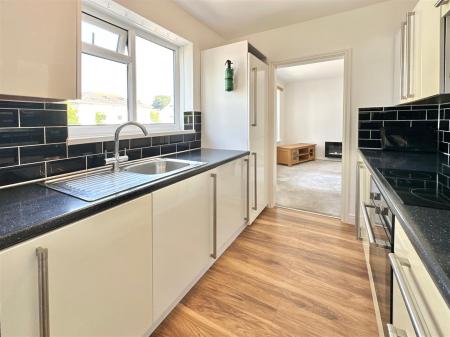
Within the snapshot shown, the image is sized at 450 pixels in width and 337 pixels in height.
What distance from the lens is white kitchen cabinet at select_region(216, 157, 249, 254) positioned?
1948mm

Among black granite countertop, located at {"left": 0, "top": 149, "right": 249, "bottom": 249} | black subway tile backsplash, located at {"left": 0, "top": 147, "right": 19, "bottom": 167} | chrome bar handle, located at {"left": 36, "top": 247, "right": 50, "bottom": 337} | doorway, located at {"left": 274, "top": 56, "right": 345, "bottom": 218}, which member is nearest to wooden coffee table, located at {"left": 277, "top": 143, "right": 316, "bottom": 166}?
doorway, located at {"left": 274, "top": 56, "right": 345, "bottom": 218}

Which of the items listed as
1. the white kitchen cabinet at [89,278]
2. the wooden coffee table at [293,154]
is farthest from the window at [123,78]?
the wooden coffee table at [293,154]

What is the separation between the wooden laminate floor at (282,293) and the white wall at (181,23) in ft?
5.47

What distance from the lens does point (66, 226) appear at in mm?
806

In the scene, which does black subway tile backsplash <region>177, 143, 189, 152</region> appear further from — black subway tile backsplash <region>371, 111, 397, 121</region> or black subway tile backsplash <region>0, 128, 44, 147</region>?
black subway tile backsplash <region>371, 111, 397, 121</region>

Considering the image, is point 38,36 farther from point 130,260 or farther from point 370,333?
point 370,333

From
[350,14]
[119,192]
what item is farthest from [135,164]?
[350,14]

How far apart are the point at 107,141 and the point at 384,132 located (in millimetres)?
2414

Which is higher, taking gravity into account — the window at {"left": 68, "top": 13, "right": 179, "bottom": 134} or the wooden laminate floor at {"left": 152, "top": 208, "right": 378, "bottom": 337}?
the window at {"left": 68, "top": 13, "right": 179, "bottom": 134}

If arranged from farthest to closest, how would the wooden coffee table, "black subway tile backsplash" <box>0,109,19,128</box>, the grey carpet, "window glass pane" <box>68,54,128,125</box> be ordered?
the wooden coffee table < the grey carpet < "window glass pane" <box>68,54,128,125</box> < "black subway tile backsplash" <box>0,109,19,128</box>

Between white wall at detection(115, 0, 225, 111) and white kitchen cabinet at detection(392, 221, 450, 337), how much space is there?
6.96 feet

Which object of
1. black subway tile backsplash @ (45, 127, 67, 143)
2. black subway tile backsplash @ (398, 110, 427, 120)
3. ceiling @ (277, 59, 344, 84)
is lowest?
black subway tile backsplash @ (45, 127, 67, 143)

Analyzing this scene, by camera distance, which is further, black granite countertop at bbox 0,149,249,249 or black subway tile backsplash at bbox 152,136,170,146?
black subway tile backsplash at bbox 152,136,170,146

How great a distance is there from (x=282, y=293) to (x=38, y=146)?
5.48 feet
